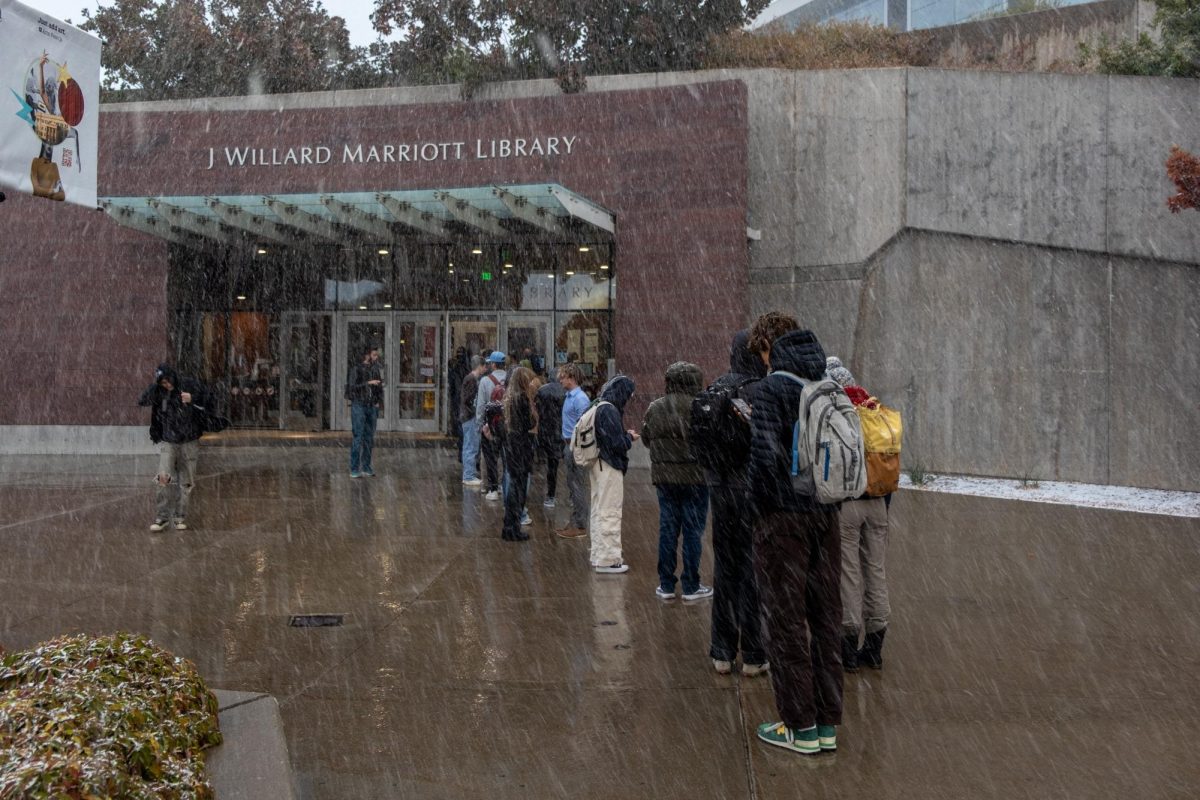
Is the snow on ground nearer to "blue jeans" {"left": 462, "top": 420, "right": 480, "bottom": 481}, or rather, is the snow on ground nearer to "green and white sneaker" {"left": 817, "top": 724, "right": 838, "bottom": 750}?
"blue jeans" {"left": 462, "top": 420, "right": 480, "bottom": 481}

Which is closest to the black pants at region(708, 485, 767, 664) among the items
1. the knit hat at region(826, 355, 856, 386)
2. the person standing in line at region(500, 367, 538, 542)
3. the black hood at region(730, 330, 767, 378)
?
the black hood at region(730, 330, 767, 378)

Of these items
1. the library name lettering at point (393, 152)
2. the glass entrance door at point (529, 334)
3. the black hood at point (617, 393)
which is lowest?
the black hood at point (617, 393)

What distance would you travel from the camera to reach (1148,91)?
1450cm

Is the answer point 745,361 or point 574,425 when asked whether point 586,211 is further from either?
point 745,361

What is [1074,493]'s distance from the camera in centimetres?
1372

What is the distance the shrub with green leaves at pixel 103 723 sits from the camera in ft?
9.23

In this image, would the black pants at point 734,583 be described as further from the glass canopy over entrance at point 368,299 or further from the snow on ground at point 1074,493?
the glass canopy over entrance at point 368,299

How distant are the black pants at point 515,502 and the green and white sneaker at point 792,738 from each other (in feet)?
17.1

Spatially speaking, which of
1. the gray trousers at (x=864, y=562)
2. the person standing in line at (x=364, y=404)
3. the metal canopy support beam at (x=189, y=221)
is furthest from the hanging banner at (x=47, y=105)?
the metal canopy support beam at (x=189, y=221)

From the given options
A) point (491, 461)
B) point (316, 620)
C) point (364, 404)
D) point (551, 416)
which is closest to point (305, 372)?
point (364, 404)

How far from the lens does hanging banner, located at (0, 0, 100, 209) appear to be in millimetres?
4160

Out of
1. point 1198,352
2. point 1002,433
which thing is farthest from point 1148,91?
point 1002,433

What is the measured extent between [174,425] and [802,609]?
750cm

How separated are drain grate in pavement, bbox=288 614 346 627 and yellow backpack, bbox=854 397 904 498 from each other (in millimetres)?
3652
